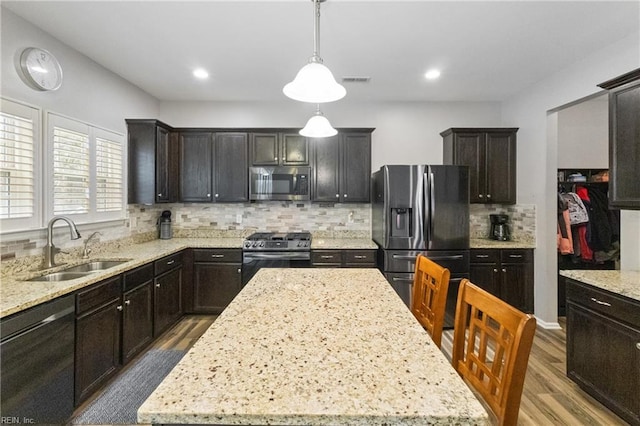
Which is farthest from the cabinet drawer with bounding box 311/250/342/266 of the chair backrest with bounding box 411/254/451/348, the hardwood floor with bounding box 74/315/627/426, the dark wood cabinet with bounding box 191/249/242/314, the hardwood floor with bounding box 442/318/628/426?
the hardwood floor with bounding box 442/318/628/426

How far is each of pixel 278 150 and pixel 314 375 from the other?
11.2 feet

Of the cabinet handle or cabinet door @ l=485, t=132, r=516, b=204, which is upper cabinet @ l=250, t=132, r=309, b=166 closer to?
cabinet door @ l=485, t=132, r=516, b=204

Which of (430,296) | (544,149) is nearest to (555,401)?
(430,296)

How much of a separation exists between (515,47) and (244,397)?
3.33 m

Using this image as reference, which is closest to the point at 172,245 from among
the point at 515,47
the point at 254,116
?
the point at 254,116

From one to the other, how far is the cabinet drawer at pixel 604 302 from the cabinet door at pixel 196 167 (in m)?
3.79

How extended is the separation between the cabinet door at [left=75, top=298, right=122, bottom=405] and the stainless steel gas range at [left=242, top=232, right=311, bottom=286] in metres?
1.41

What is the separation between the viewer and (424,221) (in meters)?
3.42

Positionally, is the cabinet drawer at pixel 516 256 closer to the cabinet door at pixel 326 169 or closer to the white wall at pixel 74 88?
the cabinet door at pixel 326 169

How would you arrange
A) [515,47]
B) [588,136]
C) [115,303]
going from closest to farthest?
[115,303] < [515,47] < [588,136]

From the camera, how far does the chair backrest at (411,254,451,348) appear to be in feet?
5.01

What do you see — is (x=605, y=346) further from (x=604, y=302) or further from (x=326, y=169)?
(x=326, y=169)

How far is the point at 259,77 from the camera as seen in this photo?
3.37m

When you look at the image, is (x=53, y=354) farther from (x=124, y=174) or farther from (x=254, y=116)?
(x=254, y=116)
